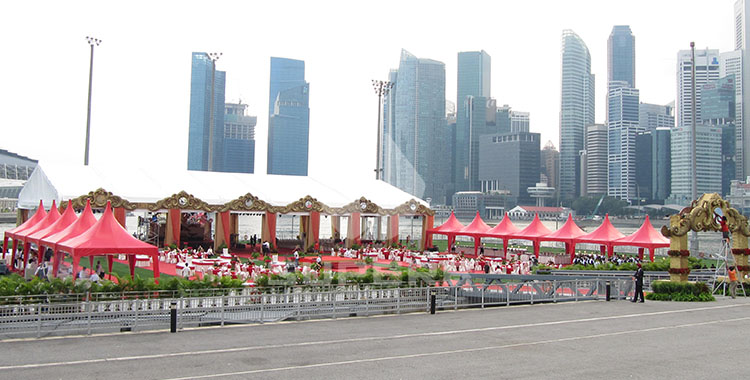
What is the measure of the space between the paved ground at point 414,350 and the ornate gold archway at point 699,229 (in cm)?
575

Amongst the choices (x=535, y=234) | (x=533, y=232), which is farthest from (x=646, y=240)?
(x=533, y=232)

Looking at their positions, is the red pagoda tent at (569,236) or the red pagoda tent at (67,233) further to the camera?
the red pagoda tent at (569,236)

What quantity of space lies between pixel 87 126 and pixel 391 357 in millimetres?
43455

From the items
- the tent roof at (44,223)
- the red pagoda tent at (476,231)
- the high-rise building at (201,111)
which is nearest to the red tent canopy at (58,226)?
the tent roof at (44,223)

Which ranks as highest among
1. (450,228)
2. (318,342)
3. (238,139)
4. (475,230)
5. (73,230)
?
(238,139)

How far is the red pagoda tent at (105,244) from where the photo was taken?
20.7 m

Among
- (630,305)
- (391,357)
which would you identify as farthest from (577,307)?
(391,357)

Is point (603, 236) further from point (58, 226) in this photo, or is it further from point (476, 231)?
point (58, 226)

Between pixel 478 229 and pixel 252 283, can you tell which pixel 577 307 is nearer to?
pixel 252 283

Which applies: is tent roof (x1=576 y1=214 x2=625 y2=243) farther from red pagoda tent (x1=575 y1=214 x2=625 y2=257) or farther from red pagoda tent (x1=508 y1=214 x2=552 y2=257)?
red pagoda tent (x1=508 y1=214 x2=552 y2=257)

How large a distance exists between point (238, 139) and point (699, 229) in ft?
577

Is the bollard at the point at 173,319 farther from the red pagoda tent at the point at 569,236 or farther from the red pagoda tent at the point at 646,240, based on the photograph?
the red pagoda tent at the point at 569,236

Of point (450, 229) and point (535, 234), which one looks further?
point (450, 229)

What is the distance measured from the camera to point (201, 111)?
579 feet
